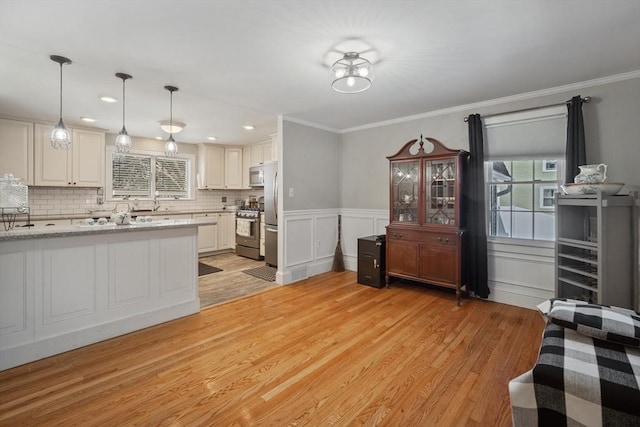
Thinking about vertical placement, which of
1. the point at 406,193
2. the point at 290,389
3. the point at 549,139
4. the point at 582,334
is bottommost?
the point at 290,389

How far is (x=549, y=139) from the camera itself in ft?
10.7

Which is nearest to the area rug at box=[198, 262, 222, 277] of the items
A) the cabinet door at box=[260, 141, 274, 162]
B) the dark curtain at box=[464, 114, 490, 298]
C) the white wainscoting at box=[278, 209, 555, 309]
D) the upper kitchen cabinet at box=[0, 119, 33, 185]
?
the white wainscoting at box=[278, 209, 555, 309]

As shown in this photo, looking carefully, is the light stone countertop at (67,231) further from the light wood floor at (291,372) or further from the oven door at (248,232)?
the oven door at (248,232)

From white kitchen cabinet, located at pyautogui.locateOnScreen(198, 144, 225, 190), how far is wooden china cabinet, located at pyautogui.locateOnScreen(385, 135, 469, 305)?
4.07 meters

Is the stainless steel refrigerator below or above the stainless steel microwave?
below

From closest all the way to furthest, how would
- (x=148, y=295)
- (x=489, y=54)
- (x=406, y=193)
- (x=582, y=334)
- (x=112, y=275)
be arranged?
1. (x=582, y=334)
2. (x=489, y=54)
3. (x=112, y=275)
4. (x=148, y=295)
5. (x=406, y=193)

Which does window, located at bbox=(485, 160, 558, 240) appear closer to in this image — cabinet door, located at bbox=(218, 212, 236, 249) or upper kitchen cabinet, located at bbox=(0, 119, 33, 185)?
cabinet door, located at bbox=(218, 212, 236, 249)

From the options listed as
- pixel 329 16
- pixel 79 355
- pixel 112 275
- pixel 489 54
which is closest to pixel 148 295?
pixel 112 275

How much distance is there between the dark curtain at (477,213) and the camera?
3.57m

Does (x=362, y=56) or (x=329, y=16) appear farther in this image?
(x=362, y=56)

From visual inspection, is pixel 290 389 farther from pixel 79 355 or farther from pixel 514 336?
pixel 514 336

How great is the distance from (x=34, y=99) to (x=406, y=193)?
Answer: 4833 millimetres

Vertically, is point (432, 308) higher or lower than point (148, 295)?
lower

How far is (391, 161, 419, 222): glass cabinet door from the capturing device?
12.9 ft
